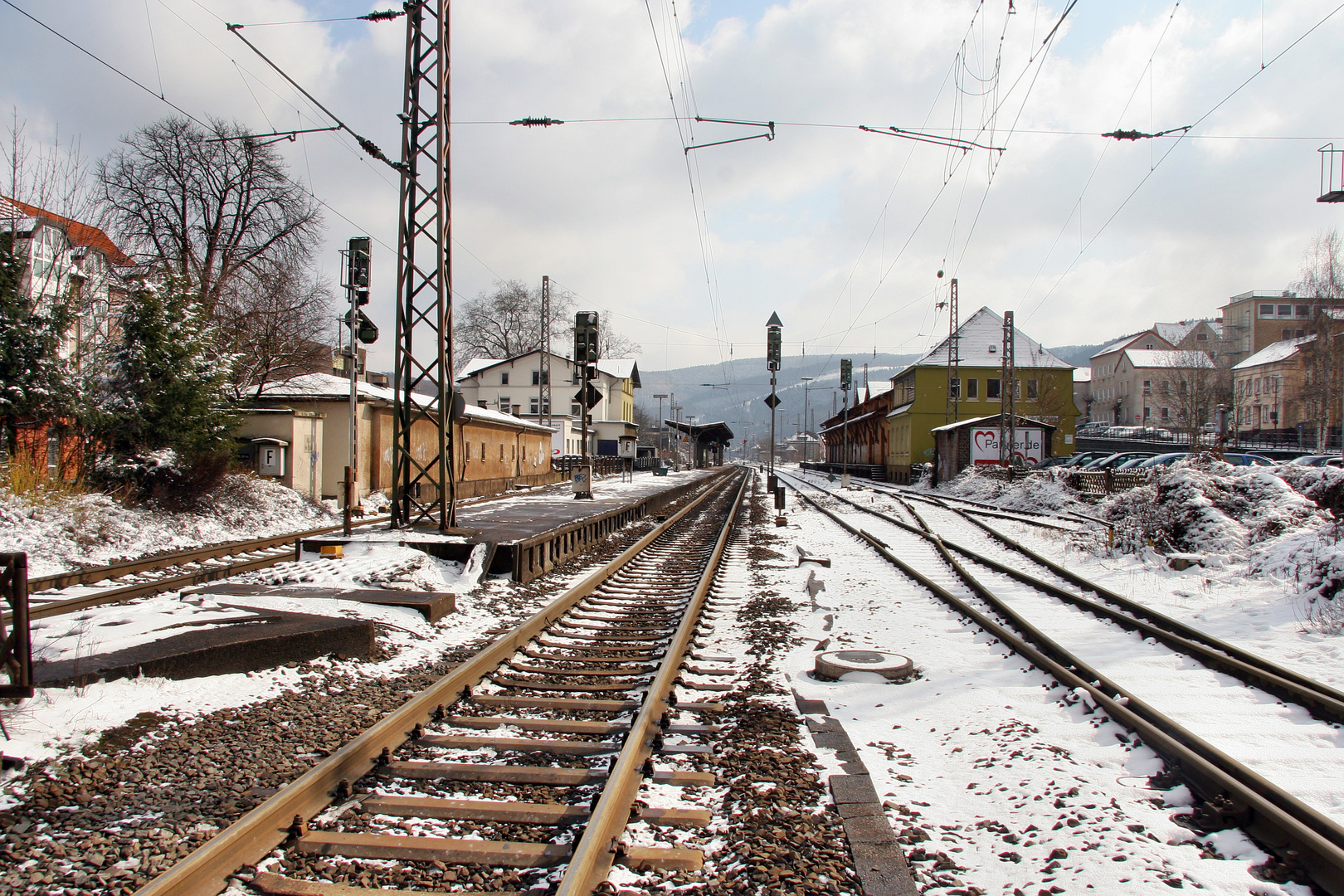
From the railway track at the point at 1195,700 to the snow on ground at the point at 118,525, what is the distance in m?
11.9

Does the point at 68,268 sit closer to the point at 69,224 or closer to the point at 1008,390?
the point at 69,224

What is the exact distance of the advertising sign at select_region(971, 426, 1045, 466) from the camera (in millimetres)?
35438

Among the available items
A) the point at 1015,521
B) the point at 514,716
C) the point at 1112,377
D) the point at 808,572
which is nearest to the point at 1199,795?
the point at 514,716

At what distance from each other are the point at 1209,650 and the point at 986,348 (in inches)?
2003

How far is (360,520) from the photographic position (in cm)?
1750

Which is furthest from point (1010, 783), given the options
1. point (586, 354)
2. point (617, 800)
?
point (586, 354)

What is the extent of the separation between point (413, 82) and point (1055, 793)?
11442 millimetres

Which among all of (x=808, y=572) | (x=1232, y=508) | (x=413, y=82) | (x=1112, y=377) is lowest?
(x=808, y=572)

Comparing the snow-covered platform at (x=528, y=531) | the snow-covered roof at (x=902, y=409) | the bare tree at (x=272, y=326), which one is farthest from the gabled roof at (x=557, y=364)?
the snow-covered platform at (x=528, y=531)

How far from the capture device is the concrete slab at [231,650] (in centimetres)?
475

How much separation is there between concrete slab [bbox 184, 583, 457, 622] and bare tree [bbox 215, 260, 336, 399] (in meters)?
15.7

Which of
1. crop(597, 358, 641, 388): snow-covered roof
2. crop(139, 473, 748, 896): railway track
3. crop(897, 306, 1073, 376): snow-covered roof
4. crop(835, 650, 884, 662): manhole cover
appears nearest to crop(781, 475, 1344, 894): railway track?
crop(835, 650, 884, 662): manhole cover

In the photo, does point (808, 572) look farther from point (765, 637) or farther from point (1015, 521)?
point (1015, 521)

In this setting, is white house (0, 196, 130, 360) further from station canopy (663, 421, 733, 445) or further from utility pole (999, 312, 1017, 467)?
station canopy (663, 421, 733, 445)
